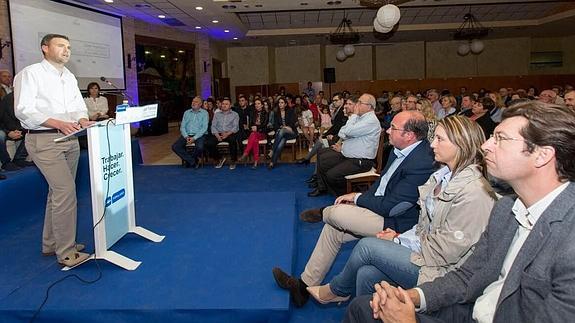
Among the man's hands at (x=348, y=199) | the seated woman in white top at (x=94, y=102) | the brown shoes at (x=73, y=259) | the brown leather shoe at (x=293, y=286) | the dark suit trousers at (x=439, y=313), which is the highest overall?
the seated woman in white top at (x=94, y=102)

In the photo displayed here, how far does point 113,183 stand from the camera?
9.53 feet

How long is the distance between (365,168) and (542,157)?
11.5 feet

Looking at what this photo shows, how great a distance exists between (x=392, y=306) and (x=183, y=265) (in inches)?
63.3

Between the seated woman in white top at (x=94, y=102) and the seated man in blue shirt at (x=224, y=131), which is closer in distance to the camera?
the seated woman in white top at (x=94, y=102)

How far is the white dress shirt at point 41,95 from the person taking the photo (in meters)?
2.69

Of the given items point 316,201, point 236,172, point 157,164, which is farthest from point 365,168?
point 157,164

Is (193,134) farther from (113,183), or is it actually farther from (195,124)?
(113,183)

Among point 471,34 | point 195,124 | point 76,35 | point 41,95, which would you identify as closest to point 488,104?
point 195,124

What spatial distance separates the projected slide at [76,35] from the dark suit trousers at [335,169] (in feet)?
17.1

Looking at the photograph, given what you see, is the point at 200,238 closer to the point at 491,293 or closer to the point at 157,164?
the point at 491,293

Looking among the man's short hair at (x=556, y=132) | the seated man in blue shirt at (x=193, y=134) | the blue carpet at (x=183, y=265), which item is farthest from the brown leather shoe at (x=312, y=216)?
the seated man in blue shirt at (x=193, y=134)

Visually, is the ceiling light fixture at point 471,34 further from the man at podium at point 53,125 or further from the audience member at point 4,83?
the man at podium at point 53,125

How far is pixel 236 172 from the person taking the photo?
22.3 ft

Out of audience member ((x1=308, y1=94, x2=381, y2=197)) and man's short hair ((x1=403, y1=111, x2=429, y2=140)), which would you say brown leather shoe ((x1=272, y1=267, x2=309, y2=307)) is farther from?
audience member ((x1=308, y1=94, x2=381, y2=197))
